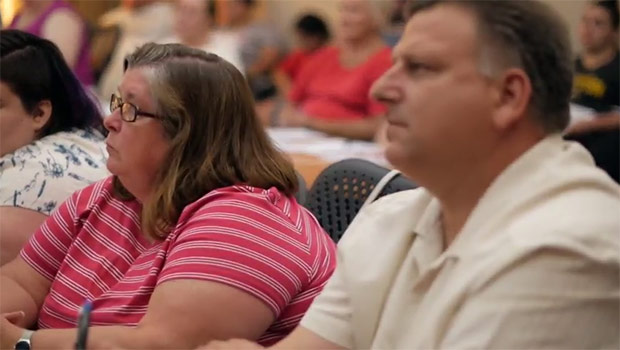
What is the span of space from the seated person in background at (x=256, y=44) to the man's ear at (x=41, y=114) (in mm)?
3646

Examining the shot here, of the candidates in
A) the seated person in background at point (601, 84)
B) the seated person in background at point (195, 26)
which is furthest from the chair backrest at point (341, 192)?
the seated person in background at point (195, 26)

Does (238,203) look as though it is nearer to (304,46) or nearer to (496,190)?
(496,190)

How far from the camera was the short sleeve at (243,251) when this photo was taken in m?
1.46

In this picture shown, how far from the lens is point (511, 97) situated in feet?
3.56

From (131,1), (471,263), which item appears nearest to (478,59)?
(471,263)

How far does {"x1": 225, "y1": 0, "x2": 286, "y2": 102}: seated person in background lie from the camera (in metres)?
5.95

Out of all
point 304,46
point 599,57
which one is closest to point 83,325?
point 599,57

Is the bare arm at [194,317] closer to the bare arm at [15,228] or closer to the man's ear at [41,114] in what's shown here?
the bare arm at [15,228]

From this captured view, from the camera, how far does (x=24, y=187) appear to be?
2002 mm

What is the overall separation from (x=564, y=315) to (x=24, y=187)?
1.30 m

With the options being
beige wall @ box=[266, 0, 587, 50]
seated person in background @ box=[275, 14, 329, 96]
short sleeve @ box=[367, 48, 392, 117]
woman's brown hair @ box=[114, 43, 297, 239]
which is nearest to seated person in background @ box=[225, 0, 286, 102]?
seated person in background @ box=[275, 14, 329, 96]

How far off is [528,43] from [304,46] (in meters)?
5.28

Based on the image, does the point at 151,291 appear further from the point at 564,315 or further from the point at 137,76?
the point at 564,315

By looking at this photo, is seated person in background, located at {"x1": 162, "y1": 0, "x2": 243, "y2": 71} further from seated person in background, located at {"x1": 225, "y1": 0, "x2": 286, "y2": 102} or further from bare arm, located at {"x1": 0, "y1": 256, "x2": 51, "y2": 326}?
bare arm, located at {"x1": 0, "y1": 256, "x2": 51, "y2": 326}
